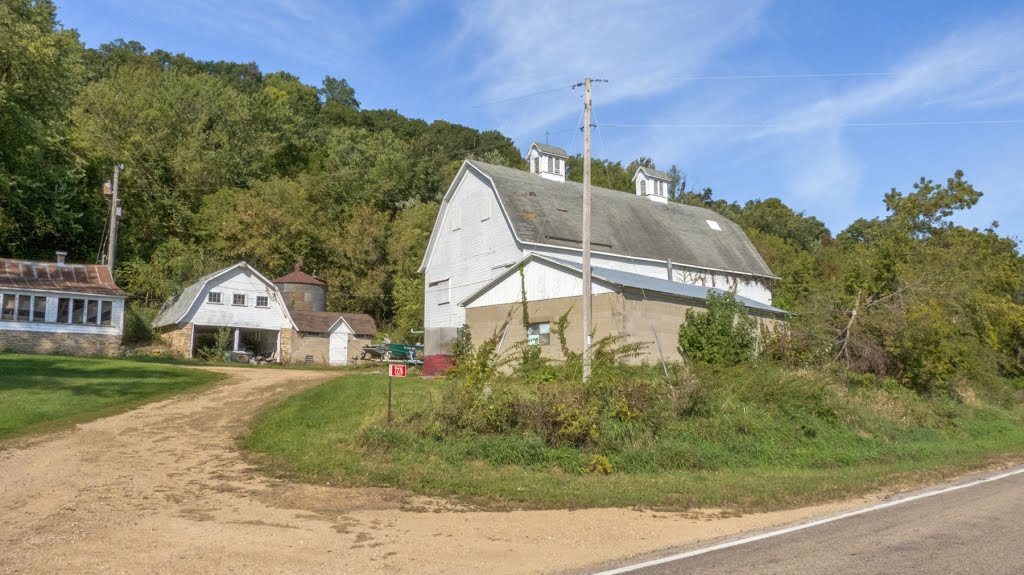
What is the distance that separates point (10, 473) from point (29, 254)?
4035cm

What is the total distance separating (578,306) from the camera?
2348 centimetres

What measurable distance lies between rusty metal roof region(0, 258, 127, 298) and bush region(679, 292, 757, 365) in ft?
89.6

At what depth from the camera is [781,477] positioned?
41.8 ft

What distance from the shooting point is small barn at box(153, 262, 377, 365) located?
41188 mm

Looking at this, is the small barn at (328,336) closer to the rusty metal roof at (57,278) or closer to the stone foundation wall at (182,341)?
the stone foundation wall at (182,341)

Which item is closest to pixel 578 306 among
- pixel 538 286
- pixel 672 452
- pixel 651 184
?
pixel 538 286

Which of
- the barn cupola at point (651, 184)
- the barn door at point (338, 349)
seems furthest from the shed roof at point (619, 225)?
the barn door at point (338, 349)

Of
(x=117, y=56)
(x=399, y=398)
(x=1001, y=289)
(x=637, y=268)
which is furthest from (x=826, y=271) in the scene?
(x=117, y=56)

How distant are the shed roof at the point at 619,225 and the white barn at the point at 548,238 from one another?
0.06 meters

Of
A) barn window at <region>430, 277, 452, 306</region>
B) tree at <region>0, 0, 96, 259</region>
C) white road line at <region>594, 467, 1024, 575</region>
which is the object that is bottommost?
white road line at <region>594, 467, 1024, 575</region>

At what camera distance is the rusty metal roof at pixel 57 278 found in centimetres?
3491

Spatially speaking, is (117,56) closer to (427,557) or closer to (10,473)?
(10,473)

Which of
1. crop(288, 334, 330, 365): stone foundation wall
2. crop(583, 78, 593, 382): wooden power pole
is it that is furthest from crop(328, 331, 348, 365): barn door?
crop(583, 78, 593, 382): wooden power pole

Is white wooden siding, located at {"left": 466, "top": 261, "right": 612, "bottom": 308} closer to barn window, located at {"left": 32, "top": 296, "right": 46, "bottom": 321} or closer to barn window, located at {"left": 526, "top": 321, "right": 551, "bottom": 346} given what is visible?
barn window, located at {"left": 526, "top": 321, "right": 551, "bottom": 346}
